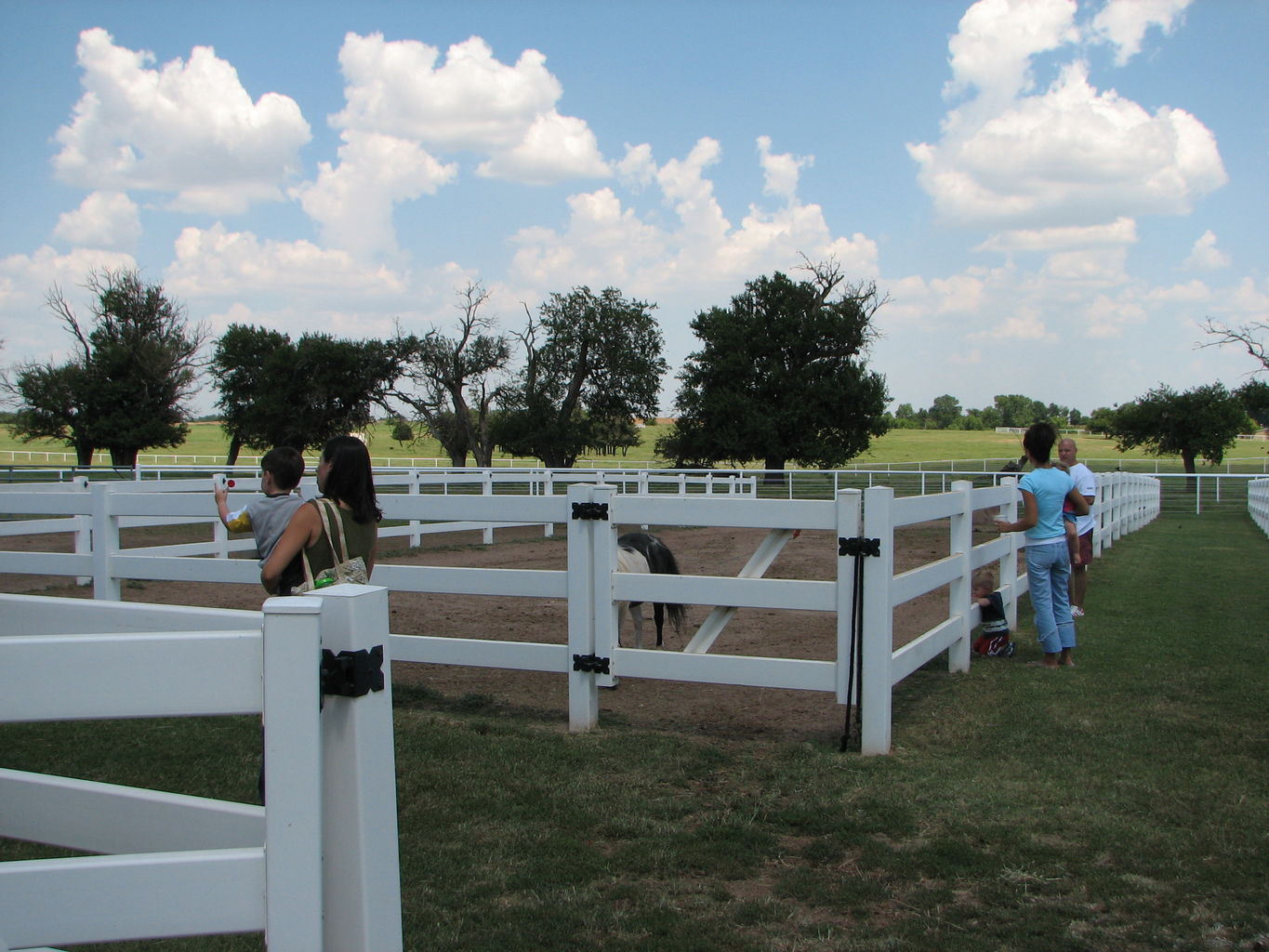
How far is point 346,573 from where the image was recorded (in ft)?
12.4

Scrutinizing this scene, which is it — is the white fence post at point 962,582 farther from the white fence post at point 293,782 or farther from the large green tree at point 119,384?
the large green tree at point 119,384

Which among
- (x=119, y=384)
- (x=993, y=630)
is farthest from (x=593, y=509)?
(x=119, y=384)

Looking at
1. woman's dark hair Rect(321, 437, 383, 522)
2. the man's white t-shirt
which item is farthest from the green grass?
the man's white t-shirt

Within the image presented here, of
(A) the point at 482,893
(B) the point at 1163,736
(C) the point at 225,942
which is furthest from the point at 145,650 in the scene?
(B) the point at 1163,736

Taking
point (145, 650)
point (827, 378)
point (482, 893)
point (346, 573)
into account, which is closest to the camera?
Answer: point (145, 650)

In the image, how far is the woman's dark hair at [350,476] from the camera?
13.4ft

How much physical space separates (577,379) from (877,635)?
46.8 meters

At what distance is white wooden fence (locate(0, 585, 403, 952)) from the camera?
1.55 metres

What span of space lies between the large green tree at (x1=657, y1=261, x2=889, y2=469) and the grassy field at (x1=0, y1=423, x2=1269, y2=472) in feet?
24.2

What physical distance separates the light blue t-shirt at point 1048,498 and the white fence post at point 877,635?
2386mm

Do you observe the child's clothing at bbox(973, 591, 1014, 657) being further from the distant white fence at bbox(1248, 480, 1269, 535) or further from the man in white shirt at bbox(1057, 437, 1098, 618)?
the distant white fence at bbox(1248, 480, 1269, 535)

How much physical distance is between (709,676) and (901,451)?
75251 mm

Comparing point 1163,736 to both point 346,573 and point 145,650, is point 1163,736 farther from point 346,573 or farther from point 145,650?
→ point 145,650

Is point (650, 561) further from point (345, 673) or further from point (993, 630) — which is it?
point (345, 673)
